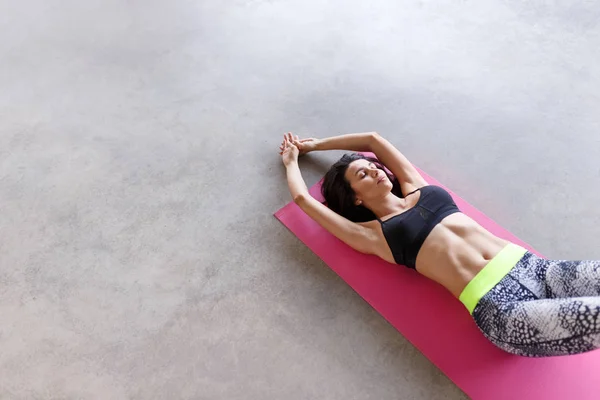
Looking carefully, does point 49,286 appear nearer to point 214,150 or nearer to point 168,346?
point 168,346

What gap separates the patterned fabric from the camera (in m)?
1.56

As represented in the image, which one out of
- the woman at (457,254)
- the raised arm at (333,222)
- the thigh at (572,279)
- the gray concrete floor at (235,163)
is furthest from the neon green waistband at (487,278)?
the raised arm at (333,222)

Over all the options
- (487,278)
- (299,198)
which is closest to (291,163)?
(299,198)

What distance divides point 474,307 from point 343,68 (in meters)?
1.52

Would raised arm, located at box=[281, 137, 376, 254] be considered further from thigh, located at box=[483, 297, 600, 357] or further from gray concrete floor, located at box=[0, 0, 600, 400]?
thigh, located at box=[483, 297, 600, 357]

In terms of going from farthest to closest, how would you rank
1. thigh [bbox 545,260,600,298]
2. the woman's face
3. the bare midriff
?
the woman's face
the bare midriff
thigh [bbox 545,260,600,298]

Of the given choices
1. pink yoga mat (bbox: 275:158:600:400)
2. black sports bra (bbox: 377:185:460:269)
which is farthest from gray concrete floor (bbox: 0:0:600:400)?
black sports bra (bbox: 377:185:460:269)

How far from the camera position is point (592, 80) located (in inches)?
108

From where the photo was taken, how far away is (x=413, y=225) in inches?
76.4

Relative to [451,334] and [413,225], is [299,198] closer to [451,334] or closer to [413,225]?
[413,225]

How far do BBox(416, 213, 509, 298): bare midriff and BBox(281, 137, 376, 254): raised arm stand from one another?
0.71 ft

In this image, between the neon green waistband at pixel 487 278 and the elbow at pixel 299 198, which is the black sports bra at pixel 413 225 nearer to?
the neon green waistband at pixel 487 278

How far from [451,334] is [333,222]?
0.61m

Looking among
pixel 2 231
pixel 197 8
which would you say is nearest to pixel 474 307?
pixel 2 231
